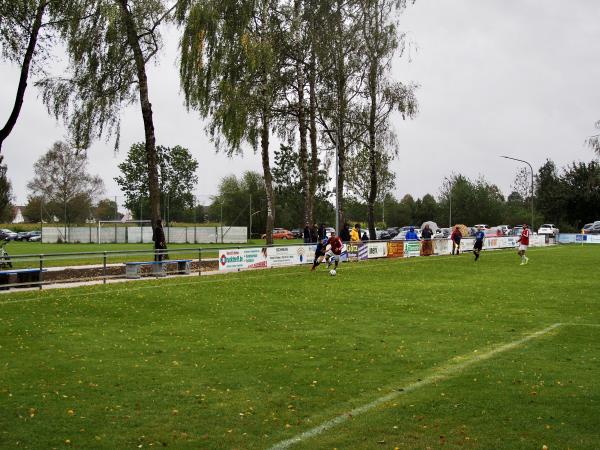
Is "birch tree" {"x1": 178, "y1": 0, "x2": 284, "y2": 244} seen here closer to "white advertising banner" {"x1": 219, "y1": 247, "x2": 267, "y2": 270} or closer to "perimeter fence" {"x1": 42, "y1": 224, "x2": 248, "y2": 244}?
"white advertising banner" {"x1": 219, "y1": 247, "x2": 267, "y2": 270}

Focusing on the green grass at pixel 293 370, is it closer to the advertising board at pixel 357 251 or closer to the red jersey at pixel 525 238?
the red jersey at pixel 525 238

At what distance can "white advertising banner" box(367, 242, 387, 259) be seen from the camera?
118ft

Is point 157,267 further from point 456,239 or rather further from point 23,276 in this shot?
point 456,239

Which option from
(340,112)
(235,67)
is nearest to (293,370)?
(235,67)

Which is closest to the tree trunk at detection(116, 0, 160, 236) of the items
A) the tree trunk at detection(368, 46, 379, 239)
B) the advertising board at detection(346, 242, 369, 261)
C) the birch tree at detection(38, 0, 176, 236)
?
the birch tree at detection(38, 0, 176, 236)

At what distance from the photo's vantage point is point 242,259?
89.2 ft

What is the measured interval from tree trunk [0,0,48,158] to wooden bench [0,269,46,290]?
250 inches

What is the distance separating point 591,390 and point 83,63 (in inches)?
980

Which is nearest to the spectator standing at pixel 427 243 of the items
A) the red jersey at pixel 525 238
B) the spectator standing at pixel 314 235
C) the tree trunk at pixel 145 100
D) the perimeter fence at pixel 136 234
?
the spectator standing at pixel 314 235

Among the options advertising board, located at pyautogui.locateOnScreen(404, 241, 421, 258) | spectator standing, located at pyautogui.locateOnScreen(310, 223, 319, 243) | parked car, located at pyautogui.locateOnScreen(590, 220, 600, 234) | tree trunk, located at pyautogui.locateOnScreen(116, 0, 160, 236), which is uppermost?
tree trunk, located at pyautogui.locateOnScreen(116, 0, 160, 236)

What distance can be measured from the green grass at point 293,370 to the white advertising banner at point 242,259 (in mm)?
8351

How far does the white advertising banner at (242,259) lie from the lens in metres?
26.4

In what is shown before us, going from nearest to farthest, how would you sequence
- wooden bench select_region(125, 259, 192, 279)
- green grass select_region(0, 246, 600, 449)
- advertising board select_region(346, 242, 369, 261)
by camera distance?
green grass select_region(0, 246, 600, 449), wooden bench select_region(125, 259, 192, 279), advertising board select_region(346, 242, 369, 261)

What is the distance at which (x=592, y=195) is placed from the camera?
76312 mm
